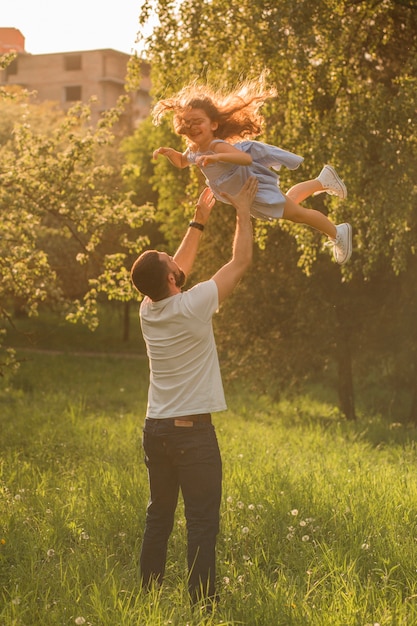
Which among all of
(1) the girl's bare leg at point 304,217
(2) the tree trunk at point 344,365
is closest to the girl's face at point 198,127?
(1) the girl's bare leg at point 304,217

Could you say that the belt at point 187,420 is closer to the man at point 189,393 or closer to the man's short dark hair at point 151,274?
the man at point 189,393

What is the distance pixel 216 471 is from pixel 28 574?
1739 millimetres

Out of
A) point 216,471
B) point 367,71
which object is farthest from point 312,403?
point 216,471

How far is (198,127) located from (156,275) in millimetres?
1403

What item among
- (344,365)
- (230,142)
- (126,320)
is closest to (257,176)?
(230,142)

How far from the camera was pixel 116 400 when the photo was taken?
2092 centimetres

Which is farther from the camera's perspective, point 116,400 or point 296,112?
point 116,400

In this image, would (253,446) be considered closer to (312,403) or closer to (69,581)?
(69,581)

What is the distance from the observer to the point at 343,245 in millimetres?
6738

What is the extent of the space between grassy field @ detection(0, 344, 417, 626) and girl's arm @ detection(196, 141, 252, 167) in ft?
8.68

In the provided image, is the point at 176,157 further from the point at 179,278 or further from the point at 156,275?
the point at 156,275

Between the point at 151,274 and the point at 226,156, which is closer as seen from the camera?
the point at 151,274

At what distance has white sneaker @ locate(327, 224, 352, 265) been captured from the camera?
670 centimetres

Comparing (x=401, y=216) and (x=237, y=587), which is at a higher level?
(x=401, y=216)
